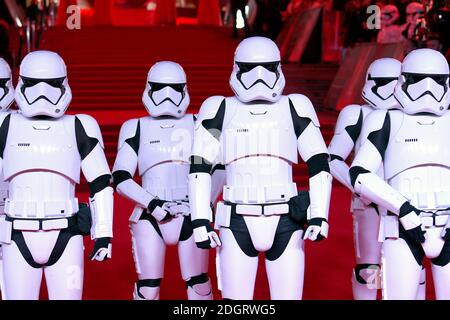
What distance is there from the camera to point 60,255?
4.70 metres

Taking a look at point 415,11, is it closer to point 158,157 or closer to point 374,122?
point 158,157

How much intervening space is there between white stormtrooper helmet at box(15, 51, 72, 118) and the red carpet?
2.38m

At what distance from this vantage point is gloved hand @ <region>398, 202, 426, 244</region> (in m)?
4.63

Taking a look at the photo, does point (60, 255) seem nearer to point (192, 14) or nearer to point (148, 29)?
point (148, 29)

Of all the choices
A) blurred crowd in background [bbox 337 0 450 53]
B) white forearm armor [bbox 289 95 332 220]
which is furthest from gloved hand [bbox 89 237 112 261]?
blurred crowd in background [bbox 337 0 450 53]

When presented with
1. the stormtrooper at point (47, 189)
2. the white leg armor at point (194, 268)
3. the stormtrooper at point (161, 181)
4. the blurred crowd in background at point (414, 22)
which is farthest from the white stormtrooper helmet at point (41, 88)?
the blurred crowd in background at point (414, 22)

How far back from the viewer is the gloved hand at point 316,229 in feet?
15.6

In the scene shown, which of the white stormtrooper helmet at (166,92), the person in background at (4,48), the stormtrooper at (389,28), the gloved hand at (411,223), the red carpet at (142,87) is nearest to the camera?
the gloved hand at (411,223)

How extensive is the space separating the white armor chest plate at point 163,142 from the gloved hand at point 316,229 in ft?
4.15

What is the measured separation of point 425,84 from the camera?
478cm

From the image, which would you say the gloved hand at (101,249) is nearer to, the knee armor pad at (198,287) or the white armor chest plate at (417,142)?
the knee armor pad at (198,287)

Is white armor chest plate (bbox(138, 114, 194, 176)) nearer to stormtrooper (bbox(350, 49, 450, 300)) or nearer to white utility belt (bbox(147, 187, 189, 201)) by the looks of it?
white utility belt (bbox(147, 187, 189, 201))
